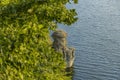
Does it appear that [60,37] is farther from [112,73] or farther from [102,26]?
[102,26]

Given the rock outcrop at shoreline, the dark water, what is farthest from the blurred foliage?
the rock outcrop at shoreline

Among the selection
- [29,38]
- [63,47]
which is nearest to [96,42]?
[63,47]

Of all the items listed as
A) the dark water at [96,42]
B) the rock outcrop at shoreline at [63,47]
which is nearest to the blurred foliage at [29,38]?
the dark water at [96,42]

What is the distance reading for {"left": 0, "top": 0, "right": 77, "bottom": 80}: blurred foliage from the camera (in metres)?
9.75

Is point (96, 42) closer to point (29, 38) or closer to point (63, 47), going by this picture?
point (63, 47)

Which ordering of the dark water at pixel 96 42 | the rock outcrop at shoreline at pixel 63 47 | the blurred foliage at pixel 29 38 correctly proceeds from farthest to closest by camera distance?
the rock outcrop at shoreline at pixel 63 47, the dark water at pixel 96 42, the blurred foliage at pixel 29 38

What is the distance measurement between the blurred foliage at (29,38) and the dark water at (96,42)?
33.9 meters

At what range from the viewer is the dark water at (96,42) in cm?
4681

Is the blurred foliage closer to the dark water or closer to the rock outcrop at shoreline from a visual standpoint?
the dark water

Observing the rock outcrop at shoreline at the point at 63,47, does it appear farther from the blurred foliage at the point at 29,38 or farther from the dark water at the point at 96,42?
the blurred foliage at the point at 29,38

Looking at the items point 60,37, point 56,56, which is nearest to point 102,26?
point 60,37

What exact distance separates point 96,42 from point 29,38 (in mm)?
48513

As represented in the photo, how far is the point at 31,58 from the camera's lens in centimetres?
1037

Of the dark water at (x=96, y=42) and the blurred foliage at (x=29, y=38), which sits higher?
the blurred foliage at (x=29, y=38)
